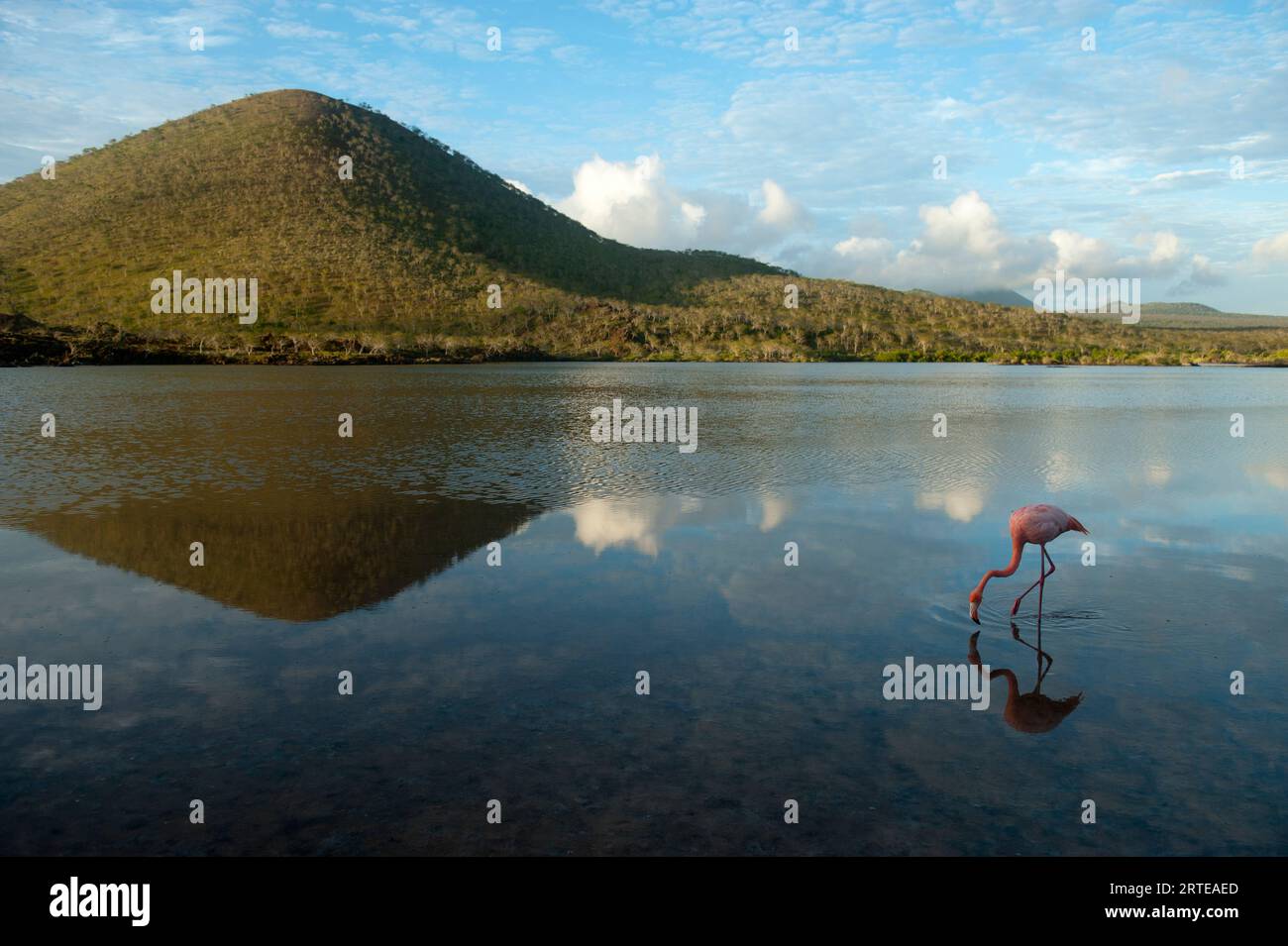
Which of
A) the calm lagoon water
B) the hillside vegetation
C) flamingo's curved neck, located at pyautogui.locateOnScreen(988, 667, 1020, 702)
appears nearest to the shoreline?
the hillside vegetation

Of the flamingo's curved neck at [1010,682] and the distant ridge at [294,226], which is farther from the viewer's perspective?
the distant ridge at [294,226]

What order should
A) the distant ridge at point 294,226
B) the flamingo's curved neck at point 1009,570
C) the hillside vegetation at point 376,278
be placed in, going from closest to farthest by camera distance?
the flamingo's curved neck at point 1009,570 < the hillside vegetation at point 376,278 < the distant ridge at point 294,226

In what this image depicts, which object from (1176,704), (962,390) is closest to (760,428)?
(1176,704)

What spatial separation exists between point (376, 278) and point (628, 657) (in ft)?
344

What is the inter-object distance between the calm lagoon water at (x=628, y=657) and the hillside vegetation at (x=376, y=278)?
73.7m

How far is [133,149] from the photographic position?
132 m

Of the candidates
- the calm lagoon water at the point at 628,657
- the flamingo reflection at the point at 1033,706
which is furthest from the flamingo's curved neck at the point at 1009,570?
Result: the flamingo reflection at the point at 1033,706

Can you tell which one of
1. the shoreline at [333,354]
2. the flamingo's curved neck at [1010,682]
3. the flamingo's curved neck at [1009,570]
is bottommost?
the flamingo's curved neck at [1010,682]

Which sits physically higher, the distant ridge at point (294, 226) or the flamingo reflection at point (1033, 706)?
the distant ridge at point (294, 226)

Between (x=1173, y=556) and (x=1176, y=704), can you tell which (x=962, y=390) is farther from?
(x=1176, y=704)

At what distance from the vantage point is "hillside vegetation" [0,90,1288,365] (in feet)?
298

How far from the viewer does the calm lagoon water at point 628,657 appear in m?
5.59

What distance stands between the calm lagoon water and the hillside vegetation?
7367cm

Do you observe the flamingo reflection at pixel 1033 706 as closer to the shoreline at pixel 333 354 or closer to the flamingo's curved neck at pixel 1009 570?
the flamingo's curved neck at pixel 1009 570
